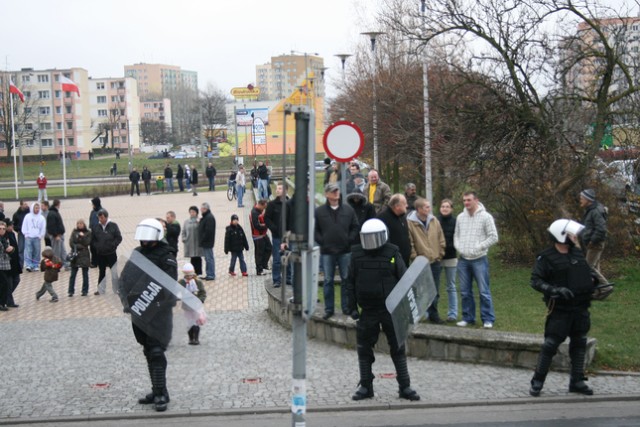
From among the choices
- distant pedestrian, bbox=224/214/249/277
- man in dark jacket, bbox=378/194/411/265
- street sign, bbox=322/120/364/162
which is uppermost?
street sign, bbox=322/120/364/162

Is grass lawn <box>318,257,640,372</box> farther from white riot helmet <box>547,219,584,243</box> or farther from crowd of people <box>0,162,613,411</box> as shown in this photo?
white riot helmet <box>547,219,584,243</box>

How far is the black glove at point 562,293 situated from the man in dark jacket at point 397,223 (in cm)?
306

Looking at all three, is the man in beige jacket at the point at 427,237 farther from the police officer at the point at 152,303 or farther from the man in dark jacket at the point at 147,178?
the man in dark jacket at the point at 147,178

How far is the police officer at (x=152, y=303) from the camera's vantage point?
8.74 metres

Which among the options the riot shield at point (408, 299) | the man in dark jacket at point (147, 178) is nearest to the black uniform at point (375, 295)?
the riot shield at point (408, 299)

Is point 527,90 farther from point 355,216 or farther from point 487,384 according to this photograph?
point 487,384

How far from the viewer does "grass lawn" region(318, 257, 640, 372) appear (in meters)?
10.0

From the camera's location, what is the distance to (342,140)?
12.1 m

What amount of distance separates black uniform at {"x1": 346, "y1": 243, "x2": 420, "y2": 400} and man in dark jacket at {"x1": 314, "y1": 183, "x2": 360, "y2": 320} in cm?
286

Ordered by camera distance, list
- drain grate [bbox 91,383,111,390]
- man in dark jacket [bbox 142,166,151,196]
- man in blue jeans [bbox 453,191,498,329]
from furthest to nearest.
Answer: man in dark jacket [bbox 142,166,151,196], man in blue jeans [bbox 453,191,498,329], drain grate [bbox 91,383,111,390]

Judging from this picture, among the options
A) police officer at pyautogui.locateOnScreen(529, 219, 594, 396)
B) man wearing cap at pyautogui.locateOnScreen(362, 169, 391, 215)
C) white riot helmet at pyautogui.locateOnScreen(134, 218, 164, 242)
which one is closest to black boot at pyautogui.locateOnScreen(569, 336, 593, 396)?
police officer at pyautogui.locateOnScreen(529, 219, 594, 396)

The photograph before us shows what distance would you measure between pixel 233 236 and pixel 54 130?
110 metres

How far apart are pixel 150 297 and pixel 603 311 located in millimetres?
6938

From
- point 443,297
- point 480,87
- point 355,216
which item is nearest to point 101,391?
point 355,216
